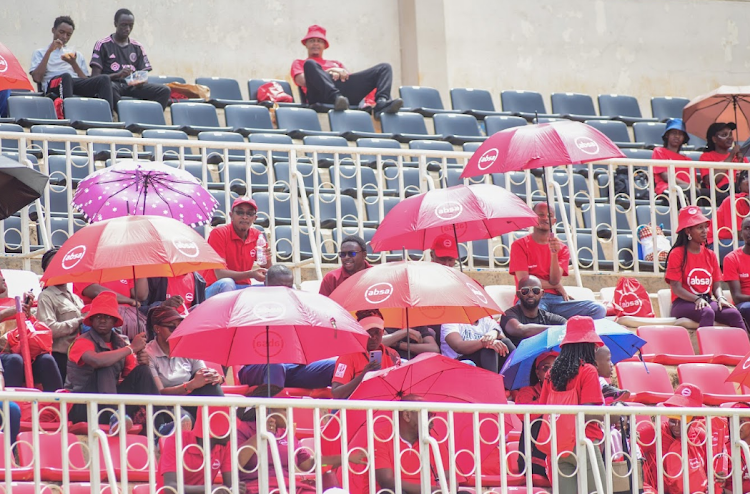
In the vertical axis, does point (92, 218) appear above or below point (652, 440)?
above

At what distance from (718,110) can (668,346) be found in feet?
13.8

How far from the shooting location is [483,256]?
39.3 ft

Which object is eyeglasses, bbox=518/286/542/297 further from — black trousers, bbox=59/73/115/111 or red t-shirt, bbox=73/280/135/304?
black trousers, bbox=59/73/115/111

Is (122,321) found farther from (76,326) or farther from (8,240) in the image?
(8,240)

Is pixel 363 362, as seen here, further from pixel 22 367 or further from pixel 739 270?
pixel 739 270

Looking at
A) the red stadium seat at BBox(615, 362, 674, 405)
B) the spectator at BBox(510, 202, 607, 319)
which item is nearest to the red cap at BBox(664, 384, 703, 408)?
the red stadium seat at BBox(615, 362, 674, 405)

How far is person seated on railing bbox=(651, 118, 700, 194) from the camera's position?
41.5ft

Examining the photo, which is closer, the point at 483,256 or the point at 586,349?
the point at 586,349

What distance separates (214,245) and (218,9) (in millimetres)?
7783

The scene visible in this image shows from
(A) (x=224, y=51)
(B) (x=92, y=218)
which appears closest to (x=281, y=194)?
(B) (x=92, y=218)

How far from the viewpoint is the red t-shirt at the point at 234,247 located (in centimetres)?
1045

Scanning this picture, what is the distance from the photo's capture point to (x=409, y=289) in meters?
8.55

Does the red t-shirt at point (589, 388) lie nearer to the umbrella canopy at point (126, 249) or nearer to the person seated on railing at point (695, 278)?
the umbrella canopy at point (126, 249)

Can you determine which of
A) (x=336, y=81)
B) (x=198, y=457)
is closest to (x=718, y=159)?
(x=336, y=81)
